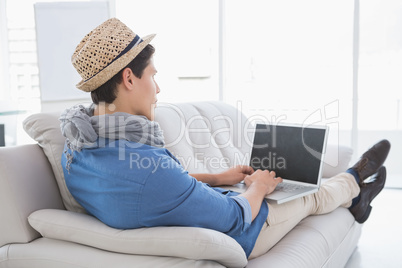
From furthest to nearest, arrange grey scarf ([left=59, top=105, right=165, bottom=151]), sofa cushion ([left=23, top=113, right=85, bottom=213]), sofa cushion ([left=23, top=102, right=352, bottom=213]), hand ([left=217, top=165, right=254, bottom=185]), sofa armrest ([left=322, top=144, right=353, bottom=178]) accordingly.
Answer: sofa armrest ([left=322, top=144, right=353, bottom=178]), sofa cushion ([left=23, top=102, right=352, bottom=213]), hand ([left=217, top=165, right=254, bottom=185]), sofa cushion ([left=23, top=113, right=85, bottom=213]), grey scarf ([left=59, top=105, right=165, bottom=151])

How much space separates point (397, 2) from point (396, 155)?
1.50 meters

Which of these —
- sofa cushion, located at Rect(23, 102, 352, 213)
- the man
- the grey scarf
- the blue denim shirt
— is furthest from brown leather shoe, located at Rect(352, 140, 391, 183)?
the grey scarf

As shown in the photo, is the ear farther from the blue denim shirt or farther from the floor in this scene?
the floor

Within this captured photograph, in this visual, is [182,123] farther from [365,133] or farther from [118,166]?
[365,133]

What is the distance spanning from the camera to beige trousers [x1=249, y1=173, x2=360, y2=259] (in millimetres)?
1580

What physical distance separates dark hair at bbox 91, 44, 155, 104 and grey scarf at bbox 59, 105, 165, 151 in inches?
3.3

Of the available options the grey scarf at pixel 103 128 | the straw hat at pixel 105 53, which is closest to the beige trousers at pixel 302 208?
the grey scarf at pixel 103 128

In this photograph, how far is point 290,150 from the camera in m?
1.94

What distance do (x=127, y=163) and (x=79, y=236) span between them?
0.95 ft

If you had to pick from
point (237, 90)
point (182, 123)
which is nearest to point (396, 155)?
point (237, 90)

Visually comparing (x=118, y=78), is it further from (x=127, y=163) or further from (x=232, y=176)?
(x=232, y=176)

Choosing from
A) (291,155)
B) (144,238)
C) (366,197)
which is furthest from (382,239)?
(144,238)

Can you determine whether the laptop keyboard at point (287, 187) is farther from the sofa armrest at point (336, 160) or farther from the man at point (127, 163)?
the sofa armrest at point (336, 160)

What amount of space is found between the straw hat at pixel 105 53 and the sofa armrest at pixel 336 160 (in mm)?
1571
